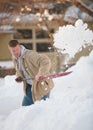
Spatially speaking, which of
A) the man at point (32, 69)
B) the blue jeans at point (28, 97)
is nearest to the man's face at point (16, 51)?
the man at point (32, 69)

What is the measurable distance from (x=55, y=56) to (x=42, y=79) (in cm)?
65

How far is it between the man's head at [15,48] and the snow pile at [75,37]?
0.23 meters

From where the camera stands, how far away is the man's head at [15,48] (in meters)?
2.31

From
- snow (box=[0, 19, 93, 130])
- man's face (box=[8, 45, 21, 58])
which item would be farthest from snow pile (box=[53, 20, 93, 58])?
man's face (box=[8, 45, 21, 58])

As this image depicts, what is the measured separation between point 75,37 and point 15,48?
0.33 metres

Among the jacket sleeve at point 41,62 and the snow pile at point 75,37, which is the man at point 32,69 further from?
the snow pile at point 75,37

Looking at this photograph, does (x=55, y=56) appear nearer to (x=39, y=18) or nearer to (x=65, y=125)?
(x=65, y=125)

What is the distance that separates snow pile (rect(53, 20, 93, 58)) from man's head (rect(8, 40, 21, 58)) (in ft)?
0.75

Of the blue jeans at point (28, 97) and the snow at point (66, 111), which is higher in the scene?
the snow at point (66, 111)

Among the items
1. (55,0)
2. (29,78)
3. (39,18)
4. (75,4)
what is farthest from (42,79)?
(39,18)

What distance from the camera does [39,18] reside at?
4.73 meters

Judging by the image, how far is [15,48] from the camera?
2.35 m

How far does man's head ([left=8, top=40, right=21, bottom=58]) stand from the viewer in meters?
2.31

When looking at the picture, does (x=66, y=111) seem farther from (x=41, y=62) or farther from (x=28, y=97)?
(x=28, y=97)
